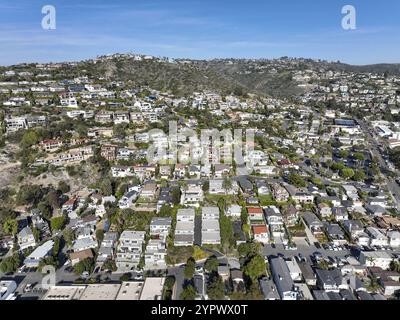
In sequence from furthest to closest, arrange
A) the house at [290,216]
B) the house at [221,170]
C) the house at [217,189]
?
the house at [221,170] → the house at [217,189] → the house at [290,216]

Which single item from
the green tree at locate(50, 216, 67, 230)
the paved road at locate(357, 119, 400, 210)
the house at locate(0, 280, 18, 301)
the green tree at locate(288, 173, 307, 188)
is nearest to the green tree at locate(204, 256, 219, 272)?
the house at locate(0, 280, 18, 301)

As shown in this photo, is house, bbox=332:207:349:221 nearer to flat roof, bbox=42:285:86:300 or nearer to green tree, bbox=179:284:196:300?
green tree, bbox=179:284:196:300

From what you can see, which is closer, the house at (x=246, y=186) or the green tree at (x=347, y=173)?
the house at (x=246, y=186)

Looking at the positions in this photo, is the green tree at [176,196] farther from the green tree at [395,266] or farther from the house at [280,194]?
→ the green tree at [395,266]

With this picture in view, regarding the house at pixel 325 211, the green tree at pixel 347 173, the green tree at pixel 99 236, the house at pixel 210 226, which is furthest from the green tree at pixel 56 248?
the green tree at pixel 347 173

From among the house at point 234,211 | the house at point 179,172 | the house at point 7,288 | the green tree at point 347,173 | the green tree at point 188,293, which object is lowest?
the house at point 7,288

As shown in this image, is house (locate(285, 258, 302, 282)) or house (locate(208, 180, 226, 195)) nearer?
house (locate(285, 258, 302, 282))
